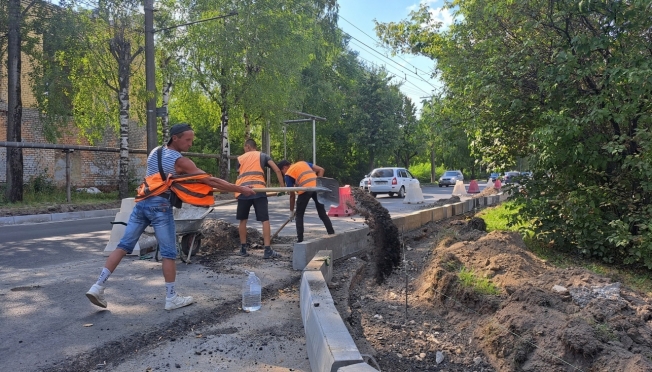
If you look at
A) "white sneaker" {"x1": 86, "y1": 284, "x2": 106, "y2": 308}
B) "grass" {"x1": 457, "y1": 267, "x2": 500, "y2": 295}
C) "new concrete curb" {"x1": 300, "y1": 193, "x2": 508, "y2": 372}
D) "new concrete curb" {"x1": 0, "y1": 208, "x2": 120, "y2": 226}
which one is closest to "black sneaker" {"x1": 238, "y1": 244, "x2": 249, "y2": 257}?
"new concrete curb" {"x1": 300, "y1": 193, "x2": 508, "y2": 372}

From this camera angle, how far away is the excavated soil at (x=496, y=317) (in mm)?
4035

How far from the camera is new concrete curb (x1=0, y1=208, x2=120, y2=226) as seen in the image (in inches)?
540

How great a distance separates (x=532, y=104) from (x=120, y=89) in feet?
53.3

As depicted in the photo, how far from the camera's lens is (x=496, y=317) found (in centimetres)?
471

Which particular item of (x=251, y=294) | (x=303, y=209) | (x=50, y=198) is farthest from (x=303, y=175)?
(x=50, y=198)

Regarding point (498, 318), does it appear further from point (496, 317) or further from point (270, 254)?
point (270, 254)

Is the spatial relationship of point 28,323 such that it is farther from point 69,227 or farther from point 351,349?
point 69,227

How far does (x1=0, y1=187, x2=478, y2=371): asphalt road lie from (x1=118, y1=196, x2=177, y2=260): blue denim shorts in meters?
0.62

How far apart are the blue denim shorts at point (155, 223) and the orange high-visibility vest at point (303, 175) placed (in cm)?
330

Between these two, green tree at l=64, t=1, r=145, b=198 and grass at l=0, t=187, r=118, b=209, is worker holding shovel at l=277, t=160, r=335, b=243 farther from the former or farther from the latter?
grass at l=0, t=187, r=118, b=209

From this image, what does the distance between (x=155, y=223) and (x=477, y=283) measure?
11.3ft

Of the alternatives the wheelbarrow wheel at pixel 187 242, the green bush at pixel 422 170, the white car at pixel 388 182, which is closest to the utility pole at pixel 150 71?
the wheelbarrow wheel at pixel 187 242

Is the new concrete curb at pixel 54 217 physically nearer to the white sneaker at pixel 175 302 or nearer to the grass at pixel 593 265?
the white sneaker at pixel 175 302

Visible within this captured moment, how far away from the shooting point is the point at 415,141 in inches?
449
